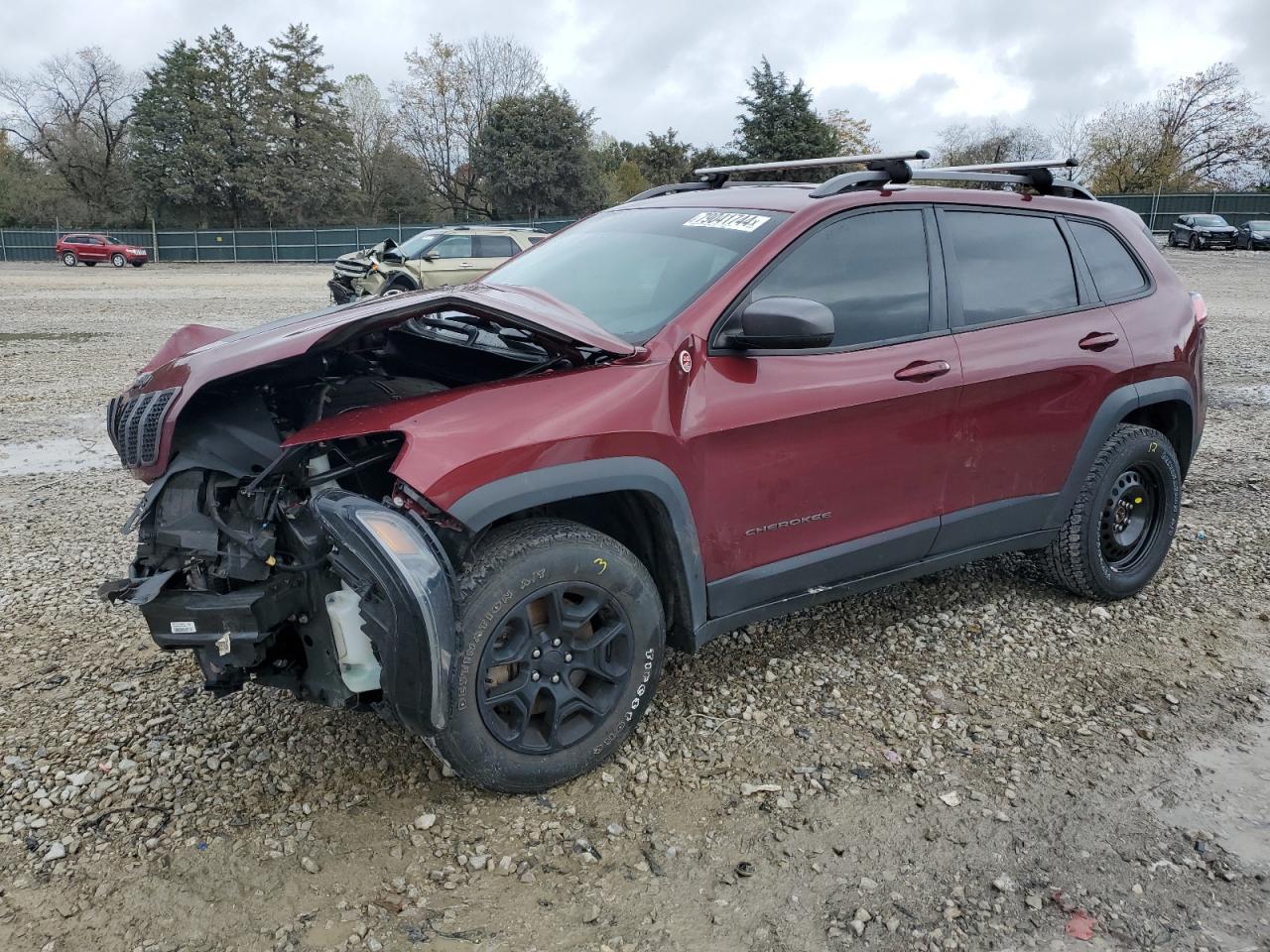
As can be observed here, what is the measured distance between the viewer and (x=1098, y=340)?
160 inches

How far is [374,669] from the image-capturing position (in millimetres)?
2697

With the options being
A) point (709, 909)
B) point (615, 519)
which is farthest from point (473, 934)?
point (615, 519)

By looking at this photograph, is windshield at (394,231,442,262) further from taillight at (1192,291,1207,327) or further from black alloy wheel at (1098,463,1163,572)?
black alloy wheel at (1098,463,1163,572)

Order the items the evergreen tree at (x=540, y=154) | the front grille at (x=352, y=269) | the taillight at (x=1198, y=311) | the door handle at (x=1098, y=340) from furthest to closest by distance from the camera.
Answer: the evergreen tree at (x=540, y=154)
the front grille at (x=352, y=269)
the taillight at (x=1198, y=311)
the door handle at (x=1098, y=340)

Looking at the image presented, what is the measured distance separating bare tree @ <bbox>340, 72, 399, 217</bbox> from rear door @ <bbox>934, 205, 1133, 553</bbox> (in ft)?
175

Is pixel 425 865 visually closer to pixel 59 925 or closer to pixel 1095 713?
pixel 59 925

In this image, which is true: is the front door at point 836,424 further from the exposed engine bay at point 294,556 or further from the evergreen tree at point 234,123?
the evergreen tree at point 234,123

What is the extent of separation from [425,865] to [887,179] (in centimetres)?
293

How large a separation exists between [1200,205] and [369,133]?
47.3m

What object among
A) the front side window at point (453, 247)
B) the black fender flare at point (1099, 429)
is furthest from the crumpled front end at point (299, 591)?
the front side window at point (453, 247)

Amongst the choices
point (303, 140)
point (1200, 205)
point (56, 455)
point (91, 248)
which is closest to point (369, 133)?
point (303, 140)

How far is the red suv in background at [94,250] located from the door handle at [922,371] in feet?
A: 137

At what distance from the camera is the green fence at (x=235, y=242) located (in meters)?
44.0

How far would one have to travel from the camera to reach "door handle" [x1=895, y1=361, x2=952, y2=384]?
3461 millimetres
